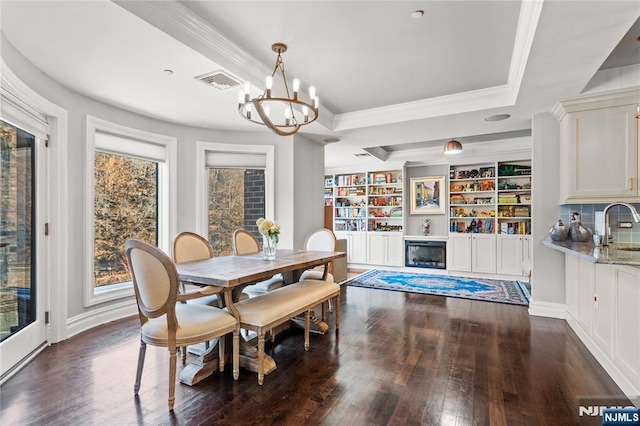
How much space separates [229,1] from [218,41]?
464 millimetres

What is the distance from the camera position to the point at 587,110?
10.9ft

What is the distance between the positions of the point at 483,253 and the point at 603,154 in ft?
10.7

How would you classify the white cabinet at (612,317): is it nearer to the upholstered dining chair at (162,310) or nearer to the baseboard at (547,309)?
the baseboard at (547,309)

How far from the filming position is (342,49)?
2820 millimetres

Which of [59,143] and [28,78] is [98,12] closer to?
[28,78]

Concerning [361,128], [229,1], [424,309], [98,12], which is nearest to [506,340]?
[424,309]

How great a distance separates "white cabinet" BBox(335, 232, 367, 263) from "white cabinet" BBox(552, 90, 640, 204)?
14.5ft

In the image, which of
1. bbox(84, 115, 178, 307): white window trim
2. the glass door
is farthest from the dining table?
bbox(84, 115, 178, 307): white window trim

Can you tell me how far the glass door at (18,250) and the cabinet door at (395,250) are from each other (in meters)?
5.87

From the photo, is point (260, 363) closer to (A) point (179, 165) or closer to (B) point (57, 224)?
(B) point (57, 224)

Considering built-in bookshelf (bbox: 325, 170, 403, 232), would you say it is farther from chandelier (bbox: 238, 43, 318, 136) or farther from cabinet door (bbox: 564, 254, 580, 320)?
chandelier (bbox: 238, 43, 318, 136)

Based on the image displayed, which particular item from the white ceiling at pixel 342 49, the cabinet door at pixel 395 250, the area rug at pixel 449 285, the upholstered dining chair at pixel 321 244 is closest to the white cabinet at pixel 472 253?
the area rug at pixel 449 285

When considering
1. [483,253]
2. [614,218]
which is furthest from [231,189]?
[483,253]

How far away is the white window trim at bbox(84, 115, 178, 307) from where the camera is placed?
338cm
